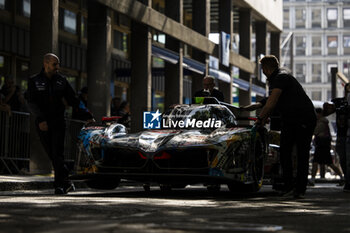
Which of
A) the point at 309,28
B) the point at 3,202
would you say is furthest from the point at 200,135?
the point at 309,28

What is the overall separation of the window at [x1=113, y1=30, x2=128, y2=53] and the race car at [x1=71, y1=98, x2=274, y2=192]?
20.6 meters

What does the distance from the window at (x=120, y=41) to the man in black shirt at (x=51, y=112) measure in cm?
2097

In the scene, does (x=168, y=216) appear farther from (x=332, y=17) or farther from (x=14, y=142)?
(x=332, y=17)

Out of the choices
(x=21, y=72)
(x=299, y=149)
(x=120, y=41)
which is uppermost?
(x=120, y=41)

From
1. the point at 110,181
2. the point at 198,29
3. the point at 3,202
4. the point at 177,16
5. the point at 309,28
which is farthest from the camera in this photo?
the point at 309,28

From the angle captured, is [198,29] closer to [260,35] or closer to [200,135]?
[260,35]

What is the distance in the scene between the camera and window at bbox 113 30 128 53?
32.3 meters

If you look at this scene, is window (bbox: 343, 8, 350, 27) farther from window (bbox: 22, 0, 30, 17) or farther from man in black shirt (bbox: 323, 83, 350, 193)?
man in black shirt (bbox: 323, 83, 350, 193)

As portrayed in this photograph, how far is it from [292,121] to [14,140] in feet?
23.0

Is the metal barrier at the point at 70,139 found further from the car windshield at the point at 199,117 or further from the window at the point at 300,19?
the window at the point at 300,19

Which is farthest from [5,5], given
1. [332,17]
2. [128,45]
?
[332,17]

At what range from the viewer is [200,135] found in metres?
11.1

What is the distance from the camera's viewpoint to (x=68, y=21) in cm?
2758

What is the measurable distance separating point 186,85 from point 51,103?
31.3 m
